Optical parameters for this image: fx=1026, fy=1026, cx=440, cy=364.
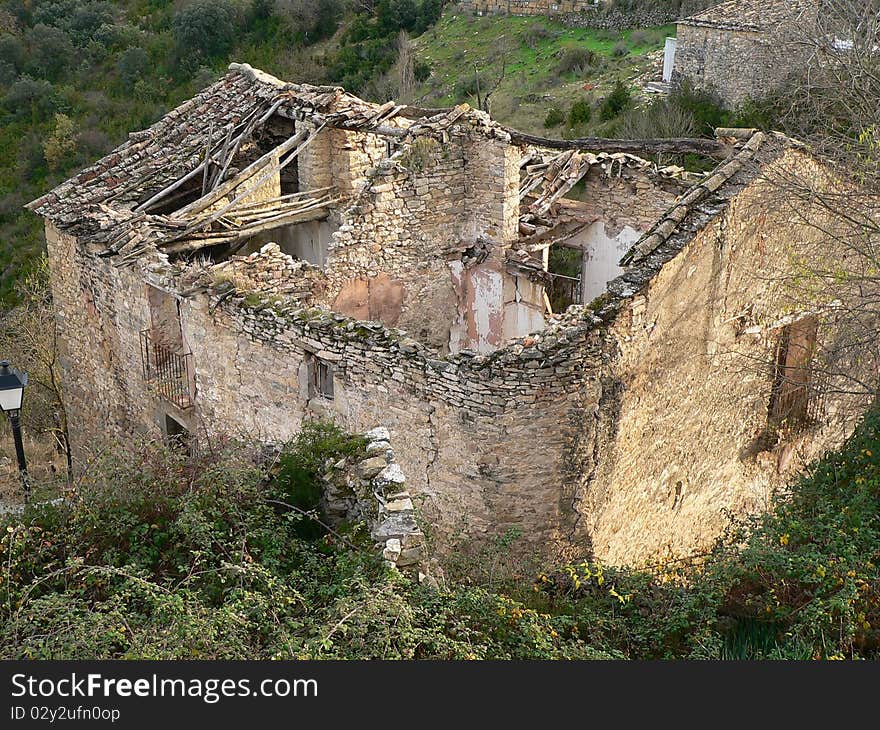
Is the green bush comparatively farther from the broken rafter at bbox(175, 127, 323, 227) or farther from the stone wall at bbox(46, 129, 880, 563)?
the broken rafter at bbox(175, 127, 323, 227)

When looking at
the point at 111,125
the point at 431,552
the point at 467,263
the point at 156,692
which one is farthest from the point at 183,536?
the point at 111,125

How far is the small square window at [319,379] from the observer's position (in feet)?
35.8

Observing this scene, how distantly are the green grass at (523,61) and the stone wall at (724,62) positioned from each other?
280 cm

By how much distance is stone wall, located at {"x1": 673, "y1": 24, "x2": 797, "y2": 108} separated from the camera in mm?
30844

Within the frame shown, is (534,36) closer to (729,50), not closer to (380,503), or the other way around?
(729,50)

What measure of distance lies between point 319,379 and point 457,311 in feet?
13.8

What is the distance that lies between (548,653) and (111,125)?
1337 inches

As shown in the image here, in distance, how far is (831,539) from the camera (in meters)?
8.00

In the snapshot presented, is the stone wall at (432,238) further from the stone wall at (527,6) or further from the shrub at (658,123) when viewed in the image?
the stone wall at (527,6)

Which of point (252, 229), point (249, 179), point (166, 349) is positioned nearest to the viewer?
point (166, 349)

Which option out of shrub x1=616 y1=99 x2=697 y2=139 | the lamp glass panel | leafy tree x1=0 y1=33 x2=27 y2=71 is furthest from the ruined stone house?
leafy tree x1=0 y1=33 x2=27 y2=71

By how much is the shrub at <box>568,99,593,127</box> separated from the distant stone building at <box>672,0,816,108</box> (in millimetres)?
3510

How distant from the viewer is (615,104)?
32219 millimetres

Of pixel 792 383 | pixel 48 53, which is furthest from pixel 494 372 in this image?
pixel 48 53
